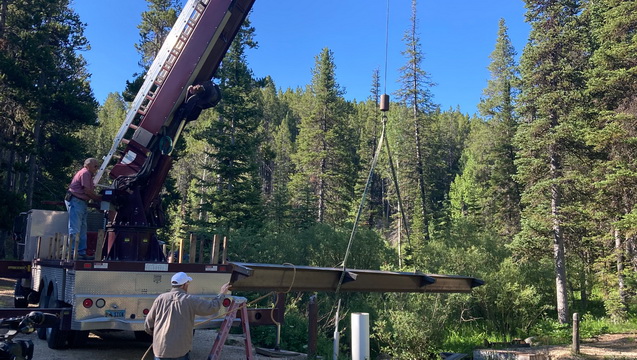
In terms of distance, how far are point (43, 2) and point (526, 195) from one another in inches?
1063

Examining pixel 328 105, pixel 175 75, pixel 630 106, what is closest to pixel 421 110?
pixel 328 105

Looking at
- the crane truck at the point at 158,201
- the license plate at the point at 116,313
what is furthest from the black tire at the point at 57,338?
the license plate at the point at 116,313

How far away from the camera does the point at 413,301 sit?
15.9 metres

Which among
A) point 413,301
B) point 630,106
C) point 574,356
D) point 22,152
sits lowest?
point 574,356

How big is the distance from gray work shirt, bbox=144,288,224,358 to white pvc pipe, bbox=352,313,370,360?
9.45 ft

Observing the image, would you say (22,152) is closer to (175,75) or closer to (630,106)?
(175,75)

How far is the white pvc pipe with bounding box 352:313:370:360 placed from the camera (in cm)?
745

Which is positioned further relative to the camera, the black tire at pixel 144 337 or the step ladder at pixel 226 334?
the black tire at pixel 144 337

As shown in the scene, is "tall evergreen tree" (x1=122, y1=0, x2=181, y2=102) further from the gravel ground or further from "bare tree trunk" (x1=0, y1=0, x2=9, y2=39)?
the gravel ground

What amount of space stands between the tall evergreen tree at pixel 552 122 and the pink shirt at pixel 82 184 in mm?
19787

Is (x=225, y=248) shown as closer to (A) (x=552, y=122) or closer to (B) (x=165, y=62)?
(B) (x=165, y=62)

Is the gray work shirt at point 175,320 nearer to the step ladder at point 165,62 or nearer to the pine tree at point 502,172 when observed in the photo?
the step ladder at point 165,62

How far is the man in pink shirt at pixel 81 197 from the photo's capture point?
908cm

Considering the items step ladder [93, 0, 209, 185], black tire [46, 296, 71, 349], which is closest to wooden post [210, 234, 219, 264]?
black tire [46, 296, 71, 349]
